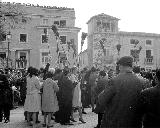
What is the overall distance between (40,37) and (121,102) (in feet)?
151

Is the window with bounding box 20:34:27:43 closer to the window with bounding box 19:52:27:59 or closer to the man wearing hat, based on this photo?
the window with bounding box 19:52:27:59

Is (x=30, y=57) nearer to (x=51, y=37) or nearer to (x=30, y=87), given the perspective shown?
(x=51, y=37)

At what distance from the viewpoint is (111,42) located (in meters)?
58.0

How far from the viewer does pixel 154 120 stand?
5082 millimetres

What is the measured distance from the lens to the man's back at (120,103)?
5.28 metres

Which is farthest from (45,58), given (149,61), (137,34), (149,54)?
(149,54)

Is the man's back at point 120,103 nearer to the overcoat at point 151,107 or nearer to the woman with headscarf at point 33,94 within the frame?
the overcoat at point 151,107

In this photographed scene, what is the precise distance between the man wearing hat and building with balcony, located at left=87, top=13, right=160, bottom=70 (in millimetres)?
49266

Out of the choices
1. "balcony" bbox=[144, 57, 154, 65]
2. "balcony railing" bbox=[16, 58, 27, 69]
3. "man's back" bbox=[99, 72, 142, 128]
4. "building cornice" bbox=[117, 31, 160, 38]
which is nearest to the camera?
"man's back" bbox=[99, 72, 142, 128]

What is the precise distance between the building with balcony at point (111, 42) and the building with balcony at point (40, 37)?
19.8ft

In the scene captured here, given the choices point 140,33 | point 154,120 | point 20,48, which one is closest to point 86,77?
point 154,120

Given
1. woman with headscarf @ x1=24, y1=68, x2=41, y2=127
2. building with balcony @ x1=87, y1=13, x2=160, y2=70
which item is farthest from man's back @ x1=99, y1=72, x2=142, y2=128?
building with balcony @ x1=87, y1=13, x2=160, y2=70

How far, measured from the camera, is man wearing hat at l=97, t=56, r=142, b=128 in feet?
17.3

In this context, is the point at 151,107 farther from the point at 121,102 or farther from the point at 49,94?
the point at 49,94
